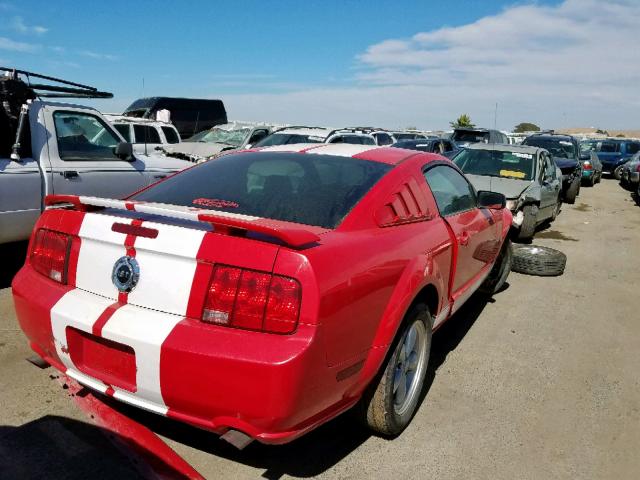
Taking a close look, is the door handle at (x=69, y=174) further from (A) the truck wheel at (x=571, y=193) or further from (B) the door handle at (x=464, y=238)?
(A) the truck wheel at (x=571, y=193)

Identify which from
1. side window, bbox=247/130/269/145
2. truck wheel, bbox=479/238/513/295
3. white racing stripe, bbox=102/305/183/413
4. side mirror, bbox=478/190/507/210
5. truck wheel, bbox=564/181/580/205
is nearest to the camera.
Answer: white racing stripe, bbox=102/305/183/413

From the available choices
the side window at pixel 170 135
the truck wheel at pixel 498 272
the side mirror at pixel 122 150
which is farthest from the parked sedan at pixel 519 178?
the side window at pixel 170 135

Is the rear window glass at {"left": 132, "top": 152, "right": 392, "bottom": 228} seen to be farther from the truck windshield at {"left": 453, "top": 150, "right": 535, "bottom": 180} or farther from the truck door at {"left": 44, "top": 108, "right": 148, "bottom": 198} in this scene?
the truck windshield at {"left": 453, "top": 150, "right": 535, "bottom": 180}

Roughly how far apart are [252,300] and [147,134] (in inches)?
458

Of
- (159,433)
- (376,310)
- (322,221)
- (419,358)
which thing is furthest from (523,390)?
(159,433)

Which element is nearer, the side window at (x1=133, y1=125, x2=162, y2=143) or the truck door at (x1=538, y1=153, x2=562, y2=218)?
the truck door at (x1=538, y1=153, x2=562, y2=218)

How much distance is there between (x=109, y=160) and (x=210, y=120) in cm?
1452

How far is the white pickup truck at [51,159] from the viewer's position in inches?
206

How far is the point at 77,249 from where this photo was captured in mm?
2605

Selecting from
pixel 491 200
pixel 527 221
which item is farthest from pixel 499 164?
pixel 491 200

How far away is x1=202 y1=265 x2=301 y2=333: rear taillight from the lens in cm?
217

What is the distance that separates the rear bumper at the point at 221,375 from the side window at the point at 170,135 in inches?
457

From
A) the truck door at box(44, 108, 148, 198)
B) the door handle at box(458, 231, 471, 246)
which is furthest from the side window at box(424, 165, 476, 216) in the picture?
the truck door at box(44, 108, 148, 198)

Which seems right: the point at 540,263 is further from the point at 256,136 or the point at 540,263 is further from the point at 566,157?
the point at 566,157
